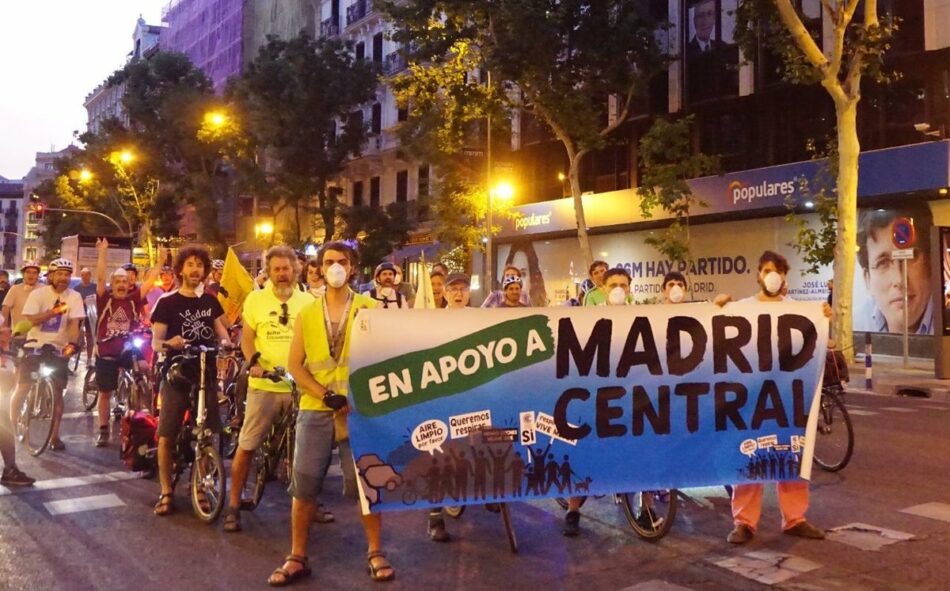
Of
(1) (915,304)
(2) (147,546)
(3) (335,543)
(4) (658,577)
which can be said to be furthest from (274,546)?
(1) (915,304)

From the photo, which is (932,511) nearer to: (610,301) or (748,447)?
(748,447)

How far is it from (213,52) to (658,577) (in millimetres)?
63797

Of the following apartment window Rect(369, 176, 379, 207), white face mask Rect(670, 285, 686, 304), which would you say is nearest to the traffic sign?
white face mask Rect(670, 285, 686, 304)

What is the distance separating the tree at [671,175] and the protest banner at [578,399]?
1870 cm

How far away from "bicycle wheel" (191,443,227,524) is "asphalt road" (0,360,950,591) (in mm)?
126

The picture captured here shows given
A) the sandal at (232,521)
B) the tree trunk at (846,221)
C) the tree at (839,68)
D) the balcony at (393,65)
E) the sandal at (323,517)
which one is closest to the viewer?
the sandal at (232,521)

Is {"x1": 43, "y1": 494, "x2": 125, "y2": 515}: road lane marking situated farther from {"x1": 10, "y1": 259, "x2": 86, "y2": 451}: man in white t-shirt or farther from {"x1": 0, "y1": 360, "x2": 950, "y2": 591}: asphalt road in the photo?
{"x1": 10, "y1": 259, "x2": 86, "y2": 451}: man in white t-shirt

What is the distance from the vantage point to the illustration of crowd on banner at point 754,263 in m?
21.4

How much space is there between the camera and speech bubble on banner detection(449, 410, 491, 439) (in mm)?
5086

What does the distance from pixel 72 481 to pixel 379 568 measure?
3.85 metres

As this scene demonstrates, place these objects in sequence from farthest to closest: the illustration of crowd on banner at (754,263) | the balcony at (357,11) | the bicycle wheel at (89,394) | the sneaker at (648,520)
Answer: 1. the balcony at (357,11)
2. the illustration of crowd on banner at (754,263)
3. the bicycle wheel at (89,394)
4. the sneaker at (648,520)

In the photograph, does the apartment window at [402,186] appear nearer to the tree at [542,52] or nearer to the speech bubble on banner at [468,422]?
the tree at [542,52]

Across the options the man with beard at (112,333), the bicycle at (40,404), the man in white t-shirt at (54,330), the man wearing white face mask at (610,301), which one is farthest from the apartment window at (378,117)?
the man wearing white face mask at (610,301)

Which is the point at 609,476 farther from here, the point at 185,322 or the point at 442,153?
the point at 442,153
